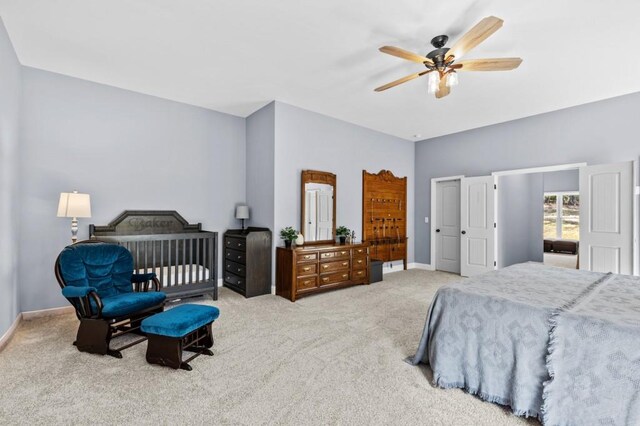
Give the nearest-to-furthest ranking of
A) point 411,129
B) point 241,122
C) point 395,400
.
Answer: point 395,400 < point 241,122 < point 411,129

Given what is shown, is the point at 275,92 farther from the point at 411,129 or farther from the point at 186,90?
the point at 411,129

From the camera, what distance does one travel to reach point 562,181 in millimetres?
8750

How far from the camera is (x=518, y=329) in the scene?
1.90m

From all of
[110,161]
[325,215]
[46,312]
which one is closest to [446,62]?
[325,215]

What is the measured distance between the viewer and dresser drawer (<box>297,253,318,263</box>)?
4441mm

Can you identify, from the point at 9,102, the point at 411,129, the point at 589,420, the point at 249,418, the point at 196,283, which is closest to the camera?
the point at 589,420

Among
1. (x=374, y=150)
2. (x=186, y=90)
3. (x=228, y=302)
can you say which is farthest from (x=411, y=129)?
(x=228, y=302)

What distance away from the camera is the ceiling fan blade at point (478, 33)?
7.22ft

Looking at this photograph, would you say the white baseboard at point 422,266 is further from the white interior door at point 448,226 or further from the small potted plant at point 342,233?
the small potted plant at point 342,233

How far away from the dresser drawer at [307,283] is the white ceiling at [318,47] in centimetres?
272

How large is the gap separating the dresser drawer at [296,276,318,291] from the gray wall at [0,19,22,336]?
309 centimetres

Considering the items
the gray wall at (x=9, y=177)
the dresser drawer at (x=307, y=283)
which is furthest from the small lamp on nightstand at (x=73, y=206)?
the dresser drawer at (x=307, y=283)

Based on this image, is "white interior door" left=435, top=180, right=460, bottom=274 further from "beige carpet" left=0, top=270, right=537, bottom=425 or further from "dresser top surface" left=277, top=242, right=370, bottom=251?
"beige carpet" left=0, top=270, right=537, bottom=425

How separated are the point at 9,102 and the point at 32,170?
0.92 m
